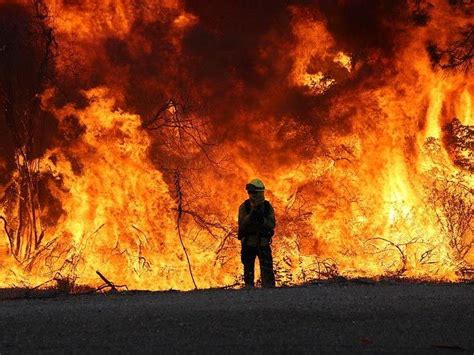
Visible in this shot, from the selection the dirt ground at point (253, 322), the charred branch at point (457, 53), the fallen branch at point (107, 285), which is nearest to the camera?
the dirt ground at point (253, 322)

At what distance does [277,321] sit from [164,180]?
5.24 meters

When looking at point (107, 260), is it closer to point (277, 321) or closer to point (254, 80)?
point (254, 80)

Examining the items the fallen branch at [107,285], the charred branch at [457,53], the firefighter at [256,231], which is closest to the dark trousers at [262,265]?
the firefighter at [256,231]

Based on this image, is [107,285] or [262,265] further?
[107,285]

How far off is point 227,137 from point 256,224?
2379mm

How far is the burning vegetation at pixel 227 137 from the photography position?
10.9 m

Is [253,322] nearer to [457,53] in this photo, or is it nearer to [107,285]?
[107,285]

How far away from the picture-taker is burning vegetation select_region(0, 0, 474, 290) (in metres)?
10.9

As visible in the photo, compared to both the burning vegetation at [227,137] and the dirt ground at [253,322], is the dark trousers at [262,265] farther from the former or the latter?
the dirt ground at [253,322]

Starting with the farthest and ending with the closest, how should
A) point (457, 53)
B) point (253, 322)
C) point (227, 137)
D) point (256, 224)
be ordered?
1. point (227, 137)
2. point (457, 53)
3. point (256, 224)
4. point (253, 322)

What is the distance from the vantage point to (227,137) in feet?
38.8

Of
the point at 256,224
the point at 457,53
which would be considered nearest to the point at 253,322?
the point at 256,224

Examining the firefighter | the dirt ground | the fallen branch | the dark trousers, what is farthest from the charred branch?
the fallen branch

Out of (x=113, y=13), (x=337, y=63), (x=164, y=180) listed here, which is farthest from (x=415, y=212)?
(x=113, y=13)
